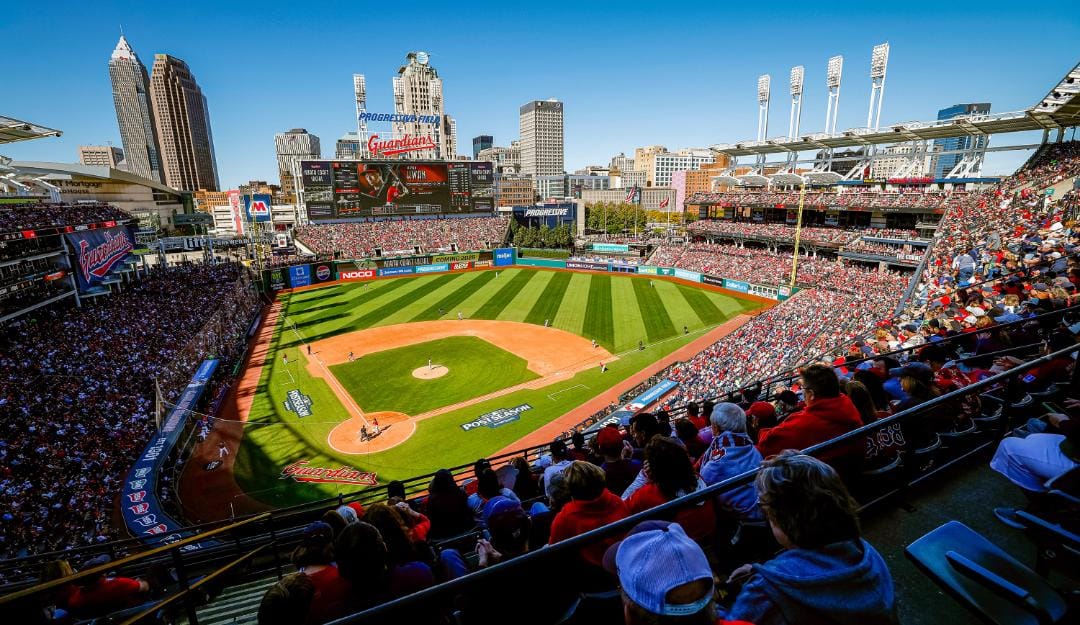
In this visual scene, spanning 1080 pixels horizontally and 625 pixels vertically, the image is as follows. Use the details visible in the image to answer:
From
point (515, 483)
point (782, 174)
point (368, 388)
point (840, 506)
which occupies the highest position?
point (782, 174)

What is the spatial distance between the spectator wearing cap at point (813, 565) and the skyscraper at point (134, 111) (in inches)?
9519

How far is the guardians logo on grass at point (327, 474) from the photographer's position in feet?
58.1

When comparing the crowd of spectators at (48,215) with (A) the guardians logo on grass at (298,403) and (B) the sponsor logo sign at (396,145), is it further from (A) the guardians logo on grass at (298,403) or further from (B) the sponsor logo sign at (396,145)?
(B) the sponsor logo sign at (396,145)

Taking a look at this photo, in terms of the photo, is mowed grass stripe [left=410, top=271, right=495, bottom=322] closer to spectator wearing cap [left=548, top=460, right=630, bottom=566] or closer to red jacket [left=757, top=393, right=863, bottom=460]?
red jacket [left=757, top=393, right=863, bottom=460]

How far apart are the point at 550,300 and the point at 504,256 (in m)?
18.9

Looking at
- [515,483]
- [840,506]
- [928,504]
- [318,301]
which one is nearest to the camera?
[840,506]

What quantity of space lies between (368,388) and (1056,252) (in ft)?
87.9

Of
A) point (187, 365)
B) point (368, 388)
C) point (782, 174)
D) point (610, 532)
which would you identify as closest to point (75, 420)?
point (187, 365)

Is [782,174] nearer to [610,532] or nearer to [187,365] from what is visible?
[187,365]

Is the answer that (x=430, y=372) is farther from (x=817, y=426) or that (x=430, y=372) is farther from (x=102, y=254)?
(x=817, y=426)

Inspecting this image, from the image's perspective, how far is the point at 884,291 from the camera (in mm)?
34625

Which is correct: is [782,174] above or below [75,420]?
above

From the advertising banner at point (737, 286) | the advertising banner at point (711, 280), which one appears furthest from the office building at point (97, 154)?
the advertising banner at point (737, 286)

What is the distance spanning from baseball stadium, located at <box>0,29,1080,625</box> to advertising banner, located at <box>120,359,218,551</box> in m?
0.12
